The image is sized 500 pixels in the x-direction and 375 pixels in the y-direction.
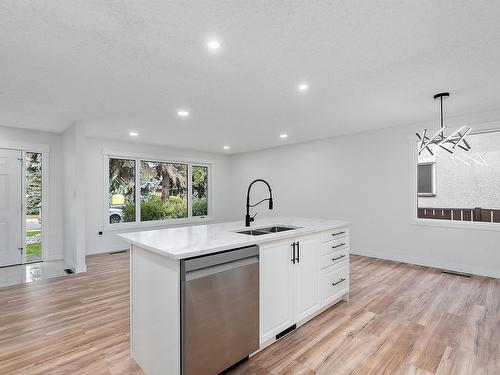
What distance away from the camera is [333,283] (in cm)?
283

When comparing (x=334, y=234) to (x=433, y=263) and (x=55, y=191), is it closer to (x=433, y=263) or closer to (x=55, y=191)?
(x=433, y=263)

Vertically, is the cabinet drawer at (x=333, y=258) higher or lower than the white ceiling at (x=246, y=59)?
lower

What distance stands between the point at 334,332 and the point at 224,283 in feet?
4.31

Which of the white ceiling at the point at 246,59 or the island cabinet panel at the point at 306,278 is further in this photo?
the island cabinet panel at the point at 306,278

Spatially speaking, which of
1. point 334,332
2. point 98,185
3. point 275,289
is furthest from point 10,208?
point 334,332

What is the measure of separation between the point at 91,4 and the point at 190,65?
3.05 feet

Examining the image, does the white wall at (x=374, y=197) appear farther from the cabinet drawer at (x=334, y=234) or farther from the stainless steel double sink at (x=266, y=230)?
the stainless steel double sink at (x=266, y=230)

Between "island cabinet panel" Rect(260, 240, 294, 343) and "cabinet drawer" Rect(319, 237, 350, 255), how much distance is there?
0.55 m

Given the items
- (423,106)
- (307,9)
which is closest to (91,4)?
(307,9)

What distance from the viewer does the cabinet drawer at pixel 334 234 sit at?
107 inches

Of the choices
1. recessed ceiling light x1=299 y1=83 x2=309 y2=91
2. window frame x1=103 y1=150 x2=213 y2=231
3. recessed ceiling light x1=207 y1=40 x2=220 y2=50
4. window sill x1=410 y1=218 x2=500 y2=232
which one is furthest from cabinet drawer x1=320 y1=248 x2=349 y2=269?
window frame x1=103 y1=150 x2=213 y2=231

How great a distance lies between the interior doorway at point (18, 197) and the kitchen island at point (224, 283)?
4.15 meters

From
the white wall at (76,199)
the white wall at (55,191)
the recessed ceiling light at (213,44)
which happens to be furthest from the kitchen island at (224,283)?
the white wall at (55,191)

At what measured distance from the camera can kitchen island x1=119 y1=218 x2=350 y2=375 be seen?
1601 millimetres
